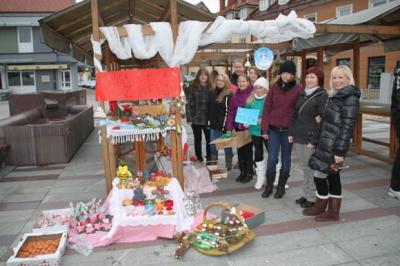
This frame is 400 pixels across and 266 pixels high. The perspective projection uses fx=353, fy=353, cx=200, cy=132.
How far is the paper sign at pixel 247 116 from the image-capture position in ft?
15.8

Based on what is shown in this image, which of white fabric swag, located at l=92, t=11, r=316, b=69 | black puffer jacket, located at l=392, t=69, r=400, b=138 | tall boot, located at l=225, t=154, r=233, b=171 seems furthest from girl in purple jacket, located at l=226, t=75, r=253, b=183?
black puffer jacket, located at l=392, t=69, r=400, b=138

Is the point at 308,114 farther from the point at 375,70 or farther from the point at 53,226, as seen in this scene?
the point at 375,70

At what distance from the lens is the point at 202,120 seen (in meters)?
5.86

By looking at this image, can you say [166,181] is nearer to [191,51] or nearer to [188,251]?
[188,251]

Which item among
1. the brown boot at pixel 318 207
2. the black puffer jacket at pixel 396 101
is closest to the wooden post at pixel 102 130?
the brown boot at pixel 318 207

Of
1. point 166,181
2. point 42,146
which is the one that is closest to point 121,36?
point 166,181

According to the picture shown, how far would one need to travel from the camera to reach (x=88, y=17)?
507 centimetres

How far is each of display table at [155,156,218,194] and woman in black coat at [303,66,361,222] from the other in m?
1.75

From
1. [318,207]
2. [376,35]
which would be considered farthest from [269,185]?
[376,35]

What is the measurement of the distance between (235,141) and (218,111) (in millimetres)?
813

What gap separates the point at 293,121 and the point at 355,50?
428cm

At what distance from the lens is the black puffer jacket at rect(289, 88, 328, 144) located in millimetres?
3936

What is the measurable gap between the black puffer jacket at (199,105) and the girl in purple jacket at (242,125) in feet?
2.01

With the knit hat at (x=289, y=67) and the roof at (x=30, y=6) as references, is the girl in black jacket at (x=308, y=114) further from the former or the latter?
the roof at (x=30, y=6)
